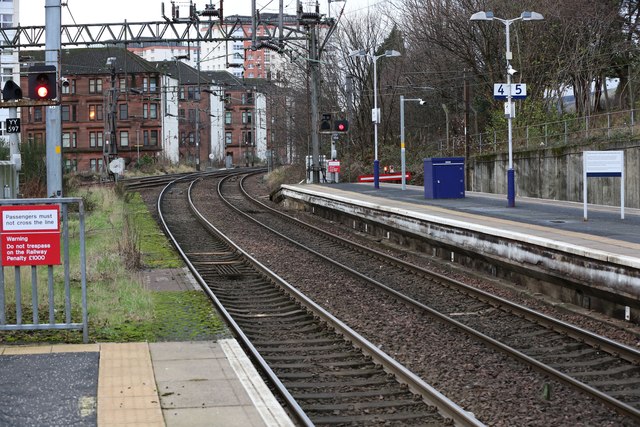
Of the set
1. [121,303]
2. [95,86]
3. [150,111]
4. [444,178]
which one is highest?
[95,86]

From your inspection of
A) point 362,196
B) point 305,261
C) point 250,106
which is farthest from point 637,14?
point 250,106

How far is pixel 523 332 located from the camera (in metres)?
11.8

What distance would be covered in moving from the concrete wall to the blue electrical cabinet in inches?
170

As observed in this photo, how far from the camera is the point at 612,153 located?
1850 centimetres

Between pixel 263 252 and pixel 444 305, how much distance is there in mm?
7841

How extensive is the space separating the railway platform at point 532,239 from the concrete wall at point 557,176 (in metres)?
2.86

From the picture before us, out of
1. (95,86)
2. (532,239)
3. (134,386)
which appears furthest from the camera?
(95,86)

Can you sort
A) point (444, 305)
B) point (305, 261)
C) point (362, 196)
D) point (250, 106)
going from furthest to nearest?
point (250, 106) < point (362, 196) < point (305, 261) < point (444, 305)

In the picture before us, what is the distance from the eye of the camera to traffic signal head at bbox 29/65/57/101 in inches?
635

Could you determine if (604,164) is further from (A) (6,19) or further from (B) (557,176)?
(A) (6,19)

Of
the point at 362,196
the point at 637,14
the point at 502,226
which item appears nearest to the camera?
the point at 502,226

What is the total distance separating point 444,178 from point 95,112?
2805 inches

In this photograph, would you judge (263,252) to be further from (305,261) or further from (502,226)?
(502,226)

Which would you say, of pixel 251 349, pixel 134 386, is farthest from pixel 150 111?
pixel 134 386
